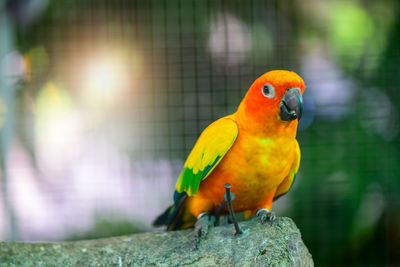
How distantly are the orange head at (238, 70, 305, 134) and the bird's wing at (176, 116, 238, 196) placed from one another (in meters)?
0.05

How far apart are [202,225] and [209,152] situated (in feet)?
0.54

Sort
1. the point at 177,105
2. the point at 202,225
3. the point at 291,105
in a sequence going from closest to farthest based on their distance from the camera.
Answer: the point at 291,105 < the point at 202,225 < the point at 177,105

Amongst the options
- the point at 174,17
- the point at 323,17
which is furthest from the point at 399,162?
the point at 174,17

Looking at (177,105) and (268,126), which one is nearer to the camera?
(268,126)

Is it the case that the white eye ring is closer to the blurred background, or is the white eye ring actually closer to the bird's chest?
the bird's chest

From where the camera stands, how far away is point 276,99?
76cm

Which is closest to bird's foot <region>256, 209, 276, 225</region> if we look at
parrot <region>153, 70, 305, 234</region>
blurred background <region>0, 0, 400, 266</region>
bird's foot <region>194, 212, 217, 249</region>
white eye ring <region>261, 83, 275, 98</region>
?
parrot <region>153, 70, 305, 234</region>

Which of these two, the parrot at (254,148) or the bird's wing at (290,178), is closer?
the parrot at (254,148)

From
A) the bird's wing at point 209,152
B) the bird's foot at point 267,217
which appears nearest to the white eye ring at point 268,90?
the bird's wing at point 209,152

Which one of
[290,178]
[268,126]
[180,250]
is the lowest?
[180,250]

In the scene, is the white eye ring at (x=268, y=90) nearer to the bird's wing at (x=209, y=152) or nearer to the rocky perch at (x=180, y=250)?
the bird's wing at (x=209, y=152)

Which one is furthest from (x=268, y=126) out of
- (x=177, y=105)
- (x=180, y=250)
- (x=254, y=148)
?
(x=177, y=105)

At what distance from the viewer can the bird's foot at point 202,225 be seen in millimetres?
826

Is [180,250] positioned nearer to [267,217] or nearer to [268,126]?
[267,217]
